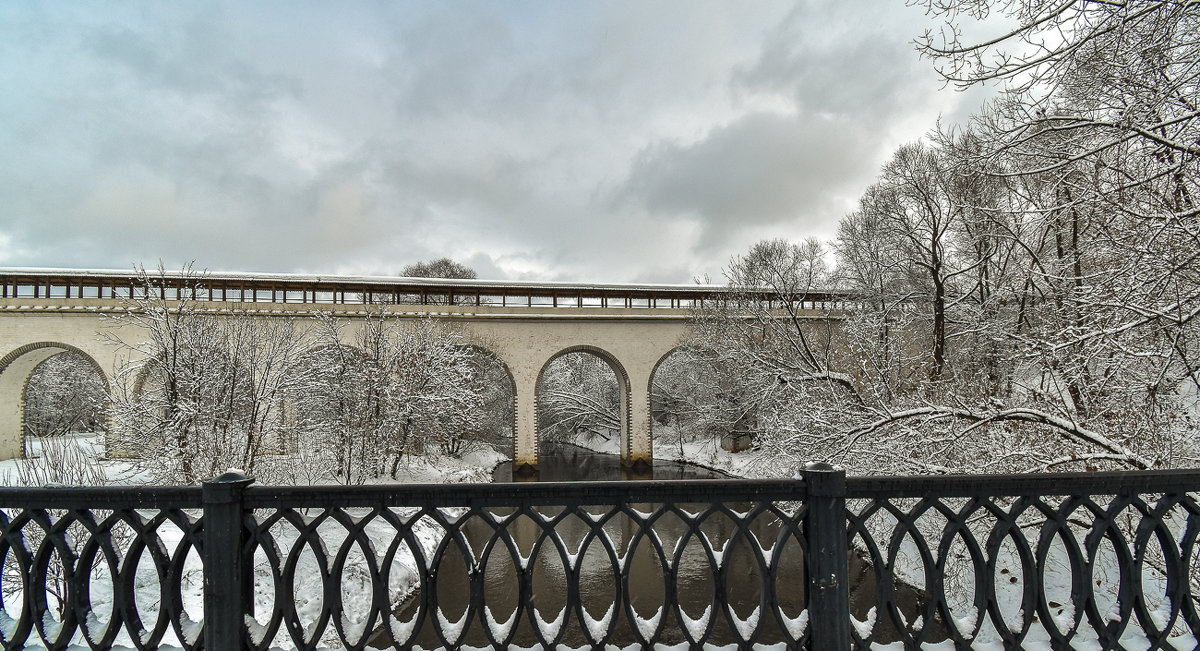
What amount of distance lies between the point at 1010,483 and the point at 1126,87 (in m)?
3.32

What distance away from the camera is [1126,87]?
3701 mm

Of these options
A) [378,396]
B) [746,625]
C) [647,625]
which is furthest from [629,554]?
[378,396]

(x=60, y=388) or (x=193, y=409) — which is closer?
(x=193, y=409)

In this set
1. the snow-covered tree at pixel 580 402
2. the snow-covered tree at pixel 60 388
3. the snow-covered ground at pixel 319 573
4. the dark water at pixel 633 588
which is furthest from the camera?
the snow-covered tree at pixel 580 402

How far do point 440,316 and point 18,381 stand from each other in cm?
1326

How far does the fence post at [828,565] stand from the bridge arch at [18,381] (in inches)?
801

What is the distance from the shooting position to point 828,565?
204cm

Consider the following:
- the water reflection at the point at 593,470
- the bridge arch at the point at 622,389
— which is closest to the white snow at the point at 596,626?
the water reflection at the point at 593,470

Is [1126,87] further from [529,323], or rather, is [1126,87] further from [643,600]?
[529,323]

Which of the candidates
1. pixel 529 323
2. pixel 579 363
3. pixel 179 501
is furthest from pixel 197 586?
pixel 579 363

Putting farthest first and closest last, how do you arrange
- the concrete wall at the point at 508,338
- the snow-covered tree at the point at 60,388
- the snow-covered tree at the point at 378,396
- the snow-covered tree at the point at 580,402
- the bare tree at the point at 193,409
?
1. the snow-covered tree at the point at 580,402
2. the snow-covered tree at the point at 60,388
3. the concrete wall at the point at 508,338
4. the snow-covered tree at the point at 378,396
5. the bare tree at the point at 193,409

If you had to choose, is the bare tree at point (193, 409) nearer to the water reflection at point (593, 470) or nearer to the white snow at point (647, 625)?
the water reflection at point (593, 470)

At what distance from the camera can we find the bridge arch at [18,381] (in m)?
16.2

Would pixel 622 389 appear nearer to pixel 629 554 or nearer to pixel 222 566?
pixel 629 554
